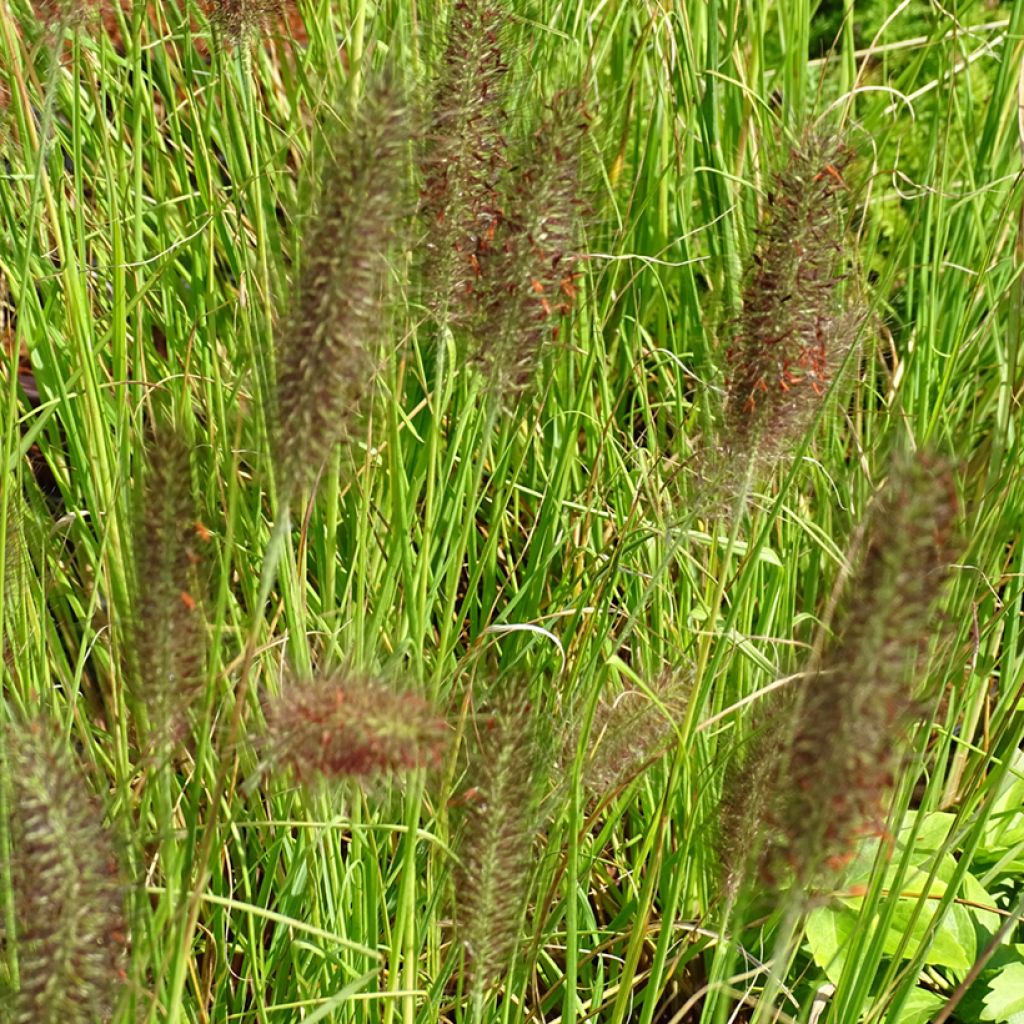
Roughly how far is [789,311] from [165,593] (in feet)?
1.89

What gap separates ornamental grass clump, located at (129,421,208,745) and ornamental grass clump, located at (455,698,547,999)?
0.26 meters

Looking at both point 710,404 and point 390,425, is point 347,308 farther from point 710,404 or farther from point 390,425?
point 710,404

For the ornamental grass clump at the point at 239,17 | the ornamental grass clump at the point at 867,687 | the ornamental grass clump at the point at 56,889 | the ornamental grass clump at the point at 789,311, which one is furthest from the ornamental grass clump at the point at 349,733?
the ornamental grass clump at the point at 239,17

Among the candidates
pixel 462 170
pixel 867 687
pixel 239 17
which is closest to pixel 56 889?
pixel 867 687

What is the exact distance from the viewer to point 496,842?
1.12 m

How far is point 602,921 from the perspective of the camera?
78.5 inches

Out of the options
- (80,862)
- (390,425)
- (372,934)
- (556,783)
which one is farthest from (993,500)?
(80,862)

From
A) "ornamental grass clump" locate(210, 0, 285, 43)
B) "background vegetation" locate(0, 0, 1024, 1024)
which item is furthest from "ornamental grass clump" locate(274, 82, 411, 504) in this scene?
"ornamental grass clump" locate(210, 0, 285, 43)

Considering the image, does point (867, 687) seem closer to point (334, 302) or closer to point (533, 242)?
point (334, 302)

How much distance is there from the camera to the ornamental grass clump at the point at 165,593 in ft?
3.06

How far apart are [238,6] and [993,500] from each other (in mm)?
979

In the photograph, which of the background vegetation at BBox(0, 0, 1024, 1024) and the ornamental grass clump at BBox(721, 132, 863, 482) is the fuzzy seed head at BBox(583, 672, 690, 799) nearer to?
the background vegetation at BBox(0, 0, 1024, 1024)

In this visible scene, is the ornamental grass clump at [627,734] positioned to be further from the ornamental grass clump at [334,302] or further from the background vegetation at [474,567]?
the ornamental grass clump at [334,302]

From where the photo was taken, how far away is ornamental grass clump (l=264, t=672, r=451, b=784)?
2.93 ft
